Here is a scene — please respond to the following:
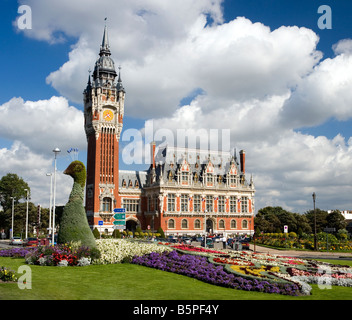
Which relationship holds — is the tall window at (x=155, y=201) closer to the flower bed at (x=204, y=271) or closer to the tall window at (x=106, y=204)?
the tall window at (x=106, y=204)

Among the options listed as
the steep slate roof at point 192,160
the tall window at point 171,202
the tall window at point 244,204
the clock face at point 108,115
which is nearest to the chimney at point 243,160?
the steep slate roof at point 192,160

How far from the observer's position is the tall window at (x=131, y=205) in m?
85.9

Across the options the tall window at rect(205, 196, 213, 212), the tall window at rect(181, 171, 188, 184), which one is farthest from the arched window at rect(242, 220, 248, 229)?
the tall window at rect(181, 171, 188, 184)

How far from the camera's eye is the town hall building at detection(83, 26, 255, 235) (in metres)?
82.0

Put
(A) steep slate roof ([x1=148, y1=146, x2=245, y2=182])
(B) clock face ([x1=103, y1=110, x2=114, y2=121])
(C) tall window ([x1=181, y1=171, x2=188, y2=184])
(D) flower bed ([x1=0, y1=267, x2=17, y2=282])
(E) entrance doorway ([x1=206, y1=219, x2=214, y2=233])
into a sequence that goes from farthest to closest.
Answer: (E) entrance doorway ([x1=206, y1=219, x2=214, y2=233]), (A) steep slate roof ([x1=148, y1=146, x2=245, y2=182]), (C) tall window ([x1=181, y1=171, x2=188, y2=184]), (B) clock face ([x1=103, y1=110, x2=114, y2=121]), (D) flower bed ([x1=0, y1=267, x2=17, y2=282])

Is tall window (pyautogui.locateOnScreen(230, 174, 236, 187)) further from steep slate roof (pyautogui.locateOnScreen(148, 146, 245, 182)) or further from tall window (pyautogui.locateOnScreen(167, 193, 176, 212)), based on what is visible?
tall window (pyautogui.locateOnScreen(167, 193, 176, 212))

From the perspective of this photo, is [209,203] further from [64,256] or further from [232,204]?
[64,256]

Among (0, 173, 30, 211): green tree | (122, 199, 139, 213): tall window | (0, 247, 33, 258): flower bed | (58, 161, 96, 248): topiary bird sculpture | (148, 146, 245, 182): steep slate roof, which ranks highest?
(148, 146, 245, 182): steep slate roof

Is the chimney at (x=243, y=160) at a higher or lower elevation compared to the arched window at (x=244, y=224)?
higher

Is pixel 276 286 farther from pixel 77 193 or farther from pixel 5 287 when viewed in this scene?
pixel 77 193

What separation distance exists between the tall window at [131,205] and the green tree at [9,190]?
23.8 metres
